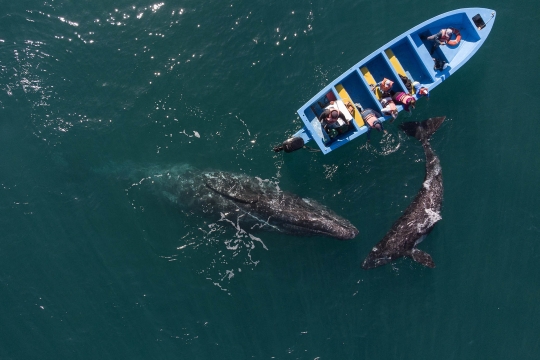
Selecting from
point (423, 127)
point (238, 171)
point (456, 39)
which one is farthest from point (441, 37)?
point (238, 171)

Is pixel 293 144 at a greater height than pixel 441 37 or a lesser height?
lesser

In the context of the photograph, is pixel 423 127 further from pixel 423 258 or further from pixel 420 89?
pixel 423 258

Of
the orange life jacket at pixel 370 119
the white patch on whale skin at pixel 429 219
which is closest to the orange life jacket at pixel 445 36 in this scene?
the orange life jacket at pixel 370 119

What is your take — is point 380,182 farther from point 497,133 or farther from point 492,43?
point 492,43

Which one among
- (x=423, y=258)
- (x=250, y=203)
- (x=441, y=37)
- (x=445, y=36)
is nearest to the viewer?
(x=445, y=36)

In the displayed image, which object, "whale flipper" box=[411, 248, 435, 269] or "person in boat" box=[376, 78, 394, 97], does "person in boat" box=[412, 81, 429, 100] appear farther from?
"whale flipper" box=[411, 248, 435, 269]

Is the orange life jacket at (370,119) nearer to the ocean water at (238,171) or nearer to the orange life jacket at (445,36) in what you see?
the ocean water at (238,171)

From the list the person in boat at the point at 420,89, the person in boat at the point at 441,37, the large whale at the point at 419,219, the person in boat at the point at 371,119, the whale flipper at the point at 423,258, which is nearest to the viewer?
the person in boat at the point at 420,89
